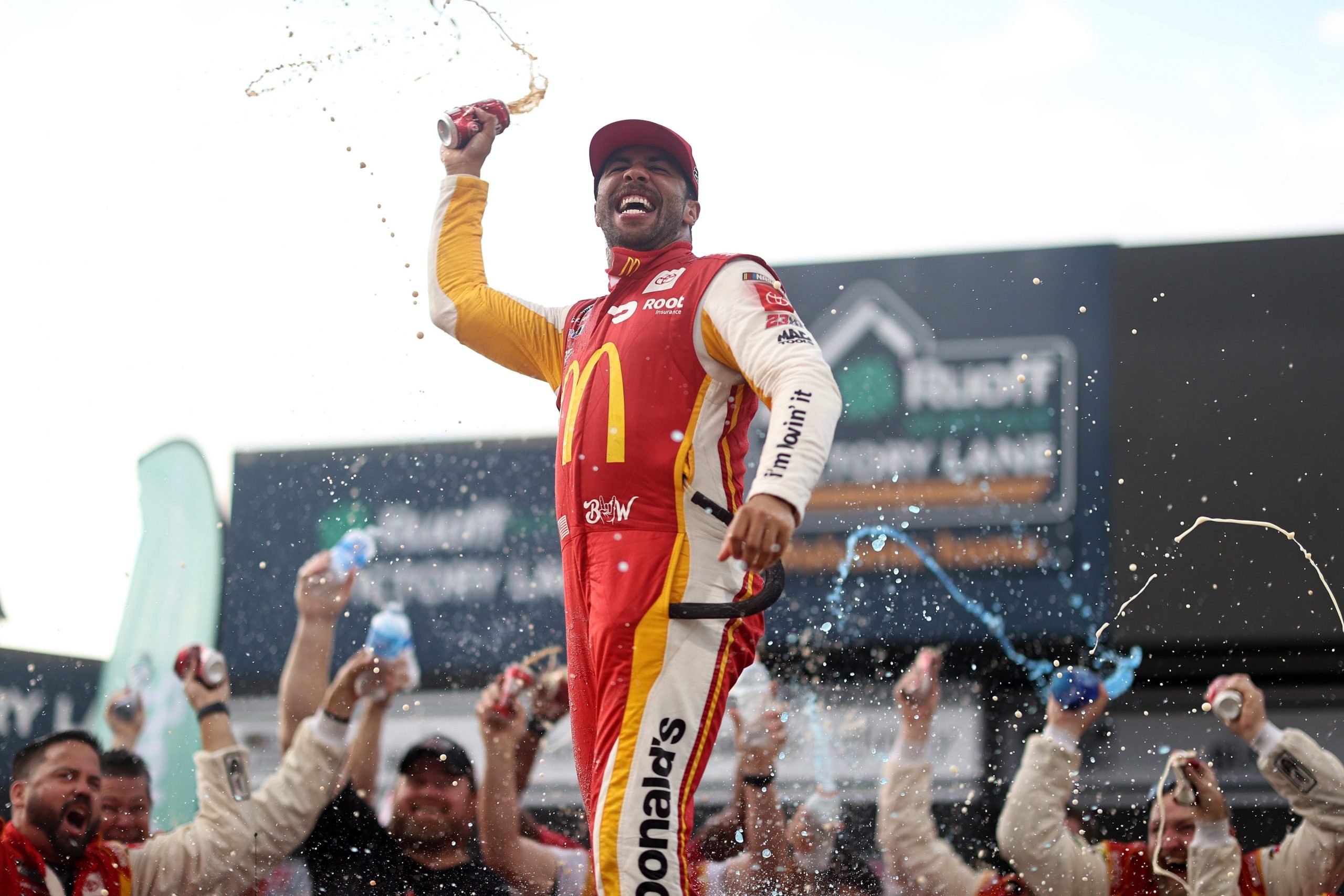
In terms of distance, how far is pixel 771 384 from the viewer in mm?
2523

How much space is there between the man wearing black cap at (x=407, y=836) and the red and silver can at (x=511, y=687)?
0.24 metres

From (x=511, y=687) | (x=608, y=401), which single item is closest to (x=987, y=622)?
(x=511, y=687)

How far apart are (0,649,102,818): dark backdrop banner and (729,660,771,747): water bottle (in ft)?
15.3

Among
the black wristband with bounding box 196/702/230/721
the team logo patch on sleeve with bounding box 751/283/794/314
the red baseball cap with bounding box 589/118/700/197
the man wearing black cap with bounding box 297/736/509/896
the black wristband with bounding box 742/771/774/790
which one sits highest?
the red baseball cap with bounding box 589/118/700/197

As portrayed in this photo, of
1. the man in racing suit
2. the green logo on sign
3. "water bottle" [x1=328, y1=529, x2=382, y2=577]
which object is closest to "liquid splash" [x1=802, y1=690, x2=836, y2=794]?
the green logo on sign

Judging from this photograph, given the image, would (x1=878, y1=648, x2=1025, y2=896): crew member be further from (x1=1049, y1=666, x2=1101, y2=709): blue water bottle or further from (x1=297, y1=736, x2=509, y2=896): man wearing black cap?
(x1=297, y1=736, x2=509, y2=896): man wearing black cap

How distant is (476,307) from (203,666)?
2099 mm

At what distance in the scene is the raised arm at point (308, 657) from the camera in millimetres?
4910

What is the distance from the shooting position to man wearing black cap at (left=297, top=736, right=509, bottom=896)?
172 inches

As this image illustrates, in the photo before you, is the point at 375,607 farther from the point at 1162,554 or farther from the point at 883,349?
the point at 1162,554

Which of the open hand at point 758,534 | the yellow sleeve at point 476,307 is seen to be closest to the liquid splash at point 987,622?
the yellow sleeve at point 476,307

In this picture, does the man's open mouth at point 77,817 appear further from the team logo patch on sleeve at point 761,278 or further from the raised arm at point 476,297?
the team logo patch on sleeve at point 761,278

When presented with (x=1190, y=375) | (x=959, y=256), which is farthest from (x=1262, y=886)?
(x=959, y=256)

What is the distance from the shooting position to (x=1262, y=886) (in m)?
4.09
